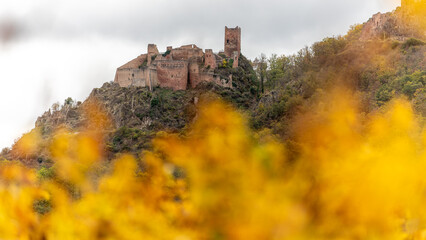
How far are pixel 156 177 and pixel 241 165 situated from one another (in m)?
8.31

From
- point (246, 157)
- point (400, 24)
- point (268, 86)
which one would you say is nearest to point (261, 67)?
point (268, 86)

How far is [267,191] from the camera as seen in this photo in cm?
2367

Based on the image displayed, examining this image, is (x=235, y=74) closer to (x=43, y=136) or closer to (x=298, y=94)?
(x=298, y=94)

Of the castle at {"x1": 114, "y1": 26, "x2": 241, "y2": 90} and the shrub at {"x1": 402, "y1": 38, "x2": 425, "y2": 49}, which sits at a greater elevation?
the castle at {"x1": 114, "y1": 26, "x2": 241, "y2": 90}

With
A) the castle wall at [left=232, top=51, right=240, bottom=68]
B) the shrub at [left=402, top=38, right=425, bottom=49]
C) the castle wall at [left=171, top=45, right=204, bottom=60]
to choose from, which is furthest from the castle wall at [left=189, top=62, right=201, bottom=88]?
the shrub at [left=402, top=38, right=425, bottom=49]

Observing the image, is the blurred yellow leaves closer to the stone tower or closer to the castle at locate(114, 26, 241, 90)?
the castle at locate(114, 26, 241, 90)

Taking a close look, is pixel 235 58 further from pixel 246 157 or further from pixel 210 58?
pixel 246 157

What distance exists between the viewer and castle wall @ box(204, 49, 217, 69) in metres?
63.8

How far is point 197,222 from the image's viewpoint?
19172 millimetres

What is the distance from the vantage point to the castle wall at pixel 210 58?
209ft

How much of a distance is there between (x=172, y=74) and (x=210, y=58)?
523cm

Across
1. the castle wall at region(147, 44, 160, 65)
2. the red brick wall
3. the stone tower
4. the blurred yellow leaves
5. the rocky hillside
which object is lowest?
the blurred yellow leaves

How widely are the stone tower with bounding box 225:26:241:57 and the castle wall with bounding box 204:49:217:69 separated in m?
5.45

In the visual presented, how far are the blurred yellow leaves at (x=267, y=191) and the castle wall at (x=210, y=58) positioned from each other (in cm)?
2349
